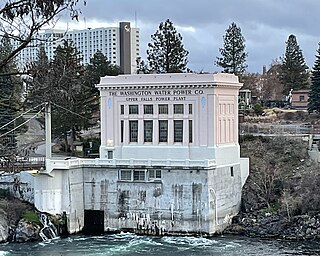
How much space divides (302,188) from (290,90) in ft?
121

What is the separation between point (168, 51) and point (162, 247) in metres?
27.1

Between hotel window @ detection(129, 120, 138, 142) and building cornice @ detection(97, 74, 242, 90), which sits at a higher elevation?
building cornice @ detection(97, 74, 242, 90)

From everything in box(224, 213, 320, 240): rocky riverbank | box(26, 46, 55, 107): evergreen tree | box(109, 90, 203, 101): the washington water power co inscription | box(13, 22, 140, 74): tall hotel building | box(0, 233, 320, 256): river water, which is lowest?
box(0, 233, 320, 256): river water

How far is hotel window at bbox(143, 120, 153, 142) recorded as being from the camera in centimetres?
4250

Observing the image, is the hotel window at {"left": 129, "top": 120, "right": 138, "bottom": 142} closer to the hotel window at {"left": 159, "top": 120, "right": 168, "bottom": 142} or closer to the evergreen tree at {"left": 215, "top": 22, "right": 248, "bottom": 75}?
the hotel window at {"left": 159, "top": 120, "right": 168, "bottom": 142}

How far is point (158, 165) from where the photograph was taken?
40.1 meters

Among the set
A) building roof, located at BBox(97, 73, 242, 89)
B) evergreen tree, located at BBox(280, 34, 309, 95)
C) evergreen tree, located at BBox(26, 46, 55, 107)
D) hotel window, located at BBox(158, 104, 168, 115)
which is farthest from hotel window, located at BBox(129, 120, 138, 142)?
evergreen tree, located at BBox(280, 34, 309, 95)

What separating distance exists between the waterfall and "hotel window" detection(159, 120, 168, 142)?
8.40 meters

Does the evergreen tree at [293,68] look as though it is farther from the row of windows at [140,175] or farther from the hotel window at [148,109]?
the row of windows at [140,175]

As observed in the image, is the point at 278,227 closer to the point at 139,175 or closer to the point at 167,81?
the point at 139,175

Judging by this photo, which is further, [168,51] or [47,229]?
[168,51]

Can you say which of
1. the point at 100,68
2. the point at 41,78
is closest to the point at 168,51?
the point at 100,68

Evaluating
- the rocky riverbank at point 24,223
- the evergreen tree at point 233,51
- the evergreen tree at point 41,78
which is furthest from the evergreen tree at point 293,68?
the evergreen tree at point 41,78

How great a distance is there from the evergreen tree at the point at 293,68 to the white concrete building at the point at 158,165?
33743 millimetres
